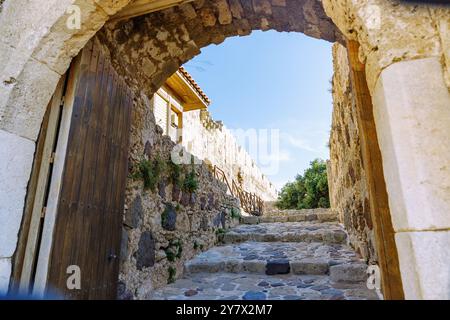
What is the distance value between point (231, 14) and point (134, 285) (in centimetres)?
279

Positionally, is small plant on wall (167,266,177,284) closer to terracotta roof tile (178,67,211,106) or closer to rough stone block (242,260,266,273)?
rough stone block (242,260,266,273)

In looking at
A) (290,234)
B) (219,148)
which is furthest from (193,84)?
(290,234)

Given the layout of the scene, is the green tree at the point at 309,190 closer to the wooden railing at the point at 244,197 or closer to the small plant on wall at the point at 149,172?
the wooden railing at the point at 244,197

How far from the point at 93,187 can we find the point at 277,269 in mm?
2519

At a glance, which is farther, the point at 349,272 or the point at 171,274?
the point at 171,274

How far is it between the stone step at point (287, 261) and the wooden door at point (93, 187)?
1.82 m

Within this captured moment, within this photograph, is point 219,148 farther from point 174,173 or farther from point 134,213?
point 134,213

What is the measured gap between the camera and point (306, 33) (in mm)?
2777

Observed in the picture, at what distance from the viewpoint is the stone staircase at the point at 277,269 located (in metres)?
2.88

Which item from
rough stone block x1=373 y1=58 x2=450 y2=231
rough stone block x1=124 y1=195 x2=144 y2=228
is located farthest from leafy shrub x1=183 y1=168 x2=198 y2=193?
rough stone block x1=373 y1=58 x2=450 y2=231

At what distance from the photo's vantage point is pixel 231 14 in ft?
9.16

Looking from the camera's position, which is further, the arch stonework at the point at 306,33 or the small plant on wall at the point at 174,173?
the small plant on wall at the point at 174,173

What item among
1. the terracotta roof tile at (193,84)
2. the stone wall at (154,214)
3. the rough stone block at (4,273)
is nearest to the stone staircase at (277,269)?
the stone wall at (154,214)

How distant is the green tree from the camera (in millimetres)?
11773
